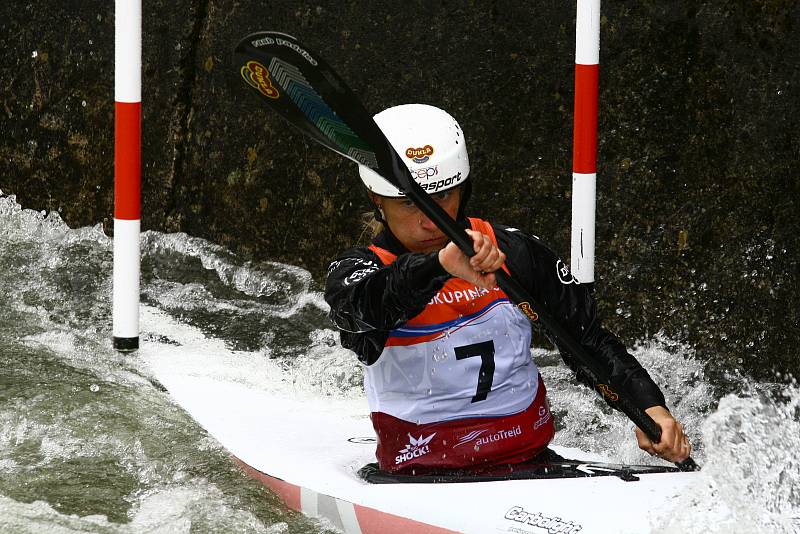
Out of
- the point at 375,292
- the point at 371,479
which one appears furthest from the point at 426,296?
the point at 371,479

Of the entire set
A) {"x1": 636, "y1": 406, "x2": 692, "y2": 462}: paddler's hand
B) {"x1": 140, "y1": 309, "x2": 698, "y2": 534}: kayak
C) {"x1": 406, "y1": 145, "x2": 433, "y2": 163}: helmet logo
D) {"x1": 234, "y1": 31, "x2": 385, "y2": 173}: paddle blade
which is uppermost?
{"x1": 234, "y1": 31, "x2": 385, "y2": 173}: paddle blade

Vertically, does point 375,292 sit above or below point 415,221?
below

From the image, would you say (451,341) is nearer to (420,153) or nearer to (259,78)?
(420,153)

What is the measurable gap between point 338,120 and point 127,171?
159 cm

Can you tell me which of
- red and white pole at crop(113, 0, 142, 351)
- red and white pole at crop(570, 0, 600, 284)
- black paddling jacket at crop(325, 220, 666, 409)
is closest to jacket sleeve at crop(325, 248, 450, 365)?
black paddling jacket at crop(325, 220, 666, 409)

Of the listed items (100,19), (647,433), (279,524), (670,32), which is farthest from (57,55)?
(647,433)

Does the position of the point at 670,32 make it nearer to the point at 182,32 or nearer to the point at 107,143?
the point at 182,32

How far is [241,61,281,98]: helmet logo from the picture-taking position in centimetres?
265

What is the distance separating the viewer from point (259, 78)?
268 centimetres

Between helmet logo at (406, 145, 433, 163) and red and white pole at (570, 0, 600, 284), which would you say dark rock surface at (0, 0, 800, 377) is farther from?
helmet logo at (406, 145, 433, 163)

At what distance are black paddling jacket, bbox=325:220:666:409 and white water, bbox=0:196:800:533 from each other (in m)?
0.26

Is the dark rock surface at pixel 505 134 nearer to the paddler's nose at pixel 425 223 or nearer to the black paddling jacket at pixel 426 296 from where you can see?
the black paddling jacket at pixel 426 296

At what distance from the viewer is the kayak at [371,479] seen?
2.43m

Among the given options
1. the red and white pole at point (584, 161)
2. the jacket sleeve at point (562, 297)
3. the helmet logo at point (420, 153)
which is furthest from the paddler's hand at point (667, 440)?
the red and white pole at point (584, 161)
